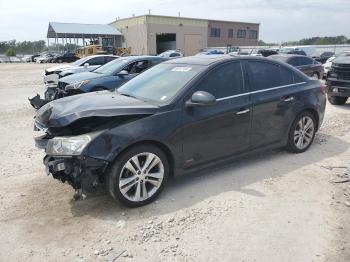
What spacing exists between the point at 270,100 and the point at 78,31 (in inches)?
2214

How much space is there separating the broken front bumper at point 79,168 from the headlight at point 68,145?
6 cm

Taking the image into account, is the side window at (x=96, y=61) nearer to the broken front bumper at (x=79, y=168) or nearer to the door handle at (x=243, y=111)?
the door handle at (x=243, y=111)

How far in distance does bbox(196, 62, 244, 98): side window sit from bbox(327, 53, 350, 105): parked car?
6.26 meters

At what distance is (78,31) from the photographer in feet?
187

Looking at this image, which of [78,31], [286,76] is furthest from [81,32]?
[286,76]

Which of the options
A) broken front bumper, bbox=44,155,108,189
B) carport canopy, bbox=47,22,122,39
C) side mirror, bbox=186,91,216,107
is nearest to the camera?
broken front bumper, bbox=44,155,108,189

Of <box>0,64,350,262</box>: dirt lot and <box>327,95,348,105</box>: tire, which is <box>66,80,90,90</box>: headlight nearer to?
<box>0,64,350,262</box>: dirt lot

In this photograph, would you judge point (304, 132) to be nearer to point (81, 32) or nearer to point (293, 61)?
point (293, 61)

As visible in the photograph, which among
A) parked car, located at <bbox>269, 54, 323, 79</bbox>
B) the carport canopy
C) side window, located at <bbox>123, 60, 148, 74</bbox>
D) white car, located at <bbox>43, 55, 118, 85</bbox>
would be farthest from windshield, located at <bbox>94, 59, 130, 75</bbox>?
the carport canopy

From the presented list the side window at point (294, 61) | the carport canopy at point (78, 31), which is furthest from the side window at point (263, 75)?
the carport canopy at point (78, 31)

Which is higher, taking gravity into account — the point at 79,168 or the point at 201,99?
the point at 201,99

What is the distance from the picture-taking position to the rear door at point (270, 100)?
5336mm

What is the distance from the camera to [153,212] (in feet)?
13.8

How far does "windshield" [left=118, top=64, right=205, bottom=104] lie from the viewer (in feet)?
15.5
